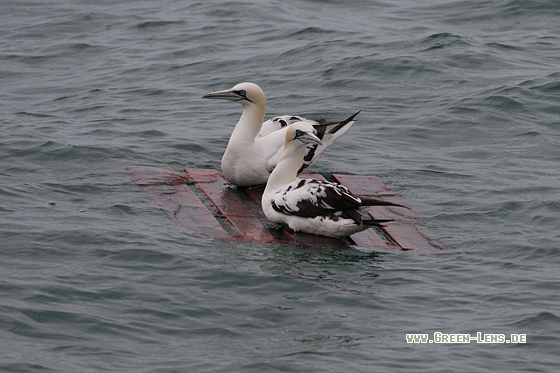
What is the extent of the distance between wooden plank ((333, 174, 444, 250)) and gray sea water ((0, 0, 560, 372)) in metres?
0.20

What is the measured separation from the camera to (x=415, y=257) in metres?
8.38

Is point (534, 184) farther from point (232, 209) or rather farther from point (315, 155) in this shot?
point (232, 209)

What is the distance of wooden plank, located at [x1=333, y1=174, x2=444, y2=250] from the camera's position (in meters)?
8.75

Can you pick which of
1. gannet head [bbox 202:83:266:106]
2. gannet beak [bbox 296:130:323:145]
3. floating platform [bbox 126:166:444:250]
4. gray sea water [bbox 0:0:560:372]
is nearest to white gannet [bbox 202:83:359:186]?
gannet head [bbox 202:83:266:106]

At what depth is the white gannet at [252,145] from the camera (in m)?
9.81

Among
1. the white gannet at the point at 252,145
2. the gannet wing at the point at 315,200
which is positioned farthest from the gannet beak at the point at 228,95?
the gannet wing at the point at 315,200

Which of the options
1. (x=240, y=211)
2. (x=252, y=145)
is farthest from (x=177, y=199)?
(x=252, y=145)

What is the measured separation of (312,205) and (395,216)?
102 cm

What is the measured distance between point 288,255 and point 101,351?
87.5 inches

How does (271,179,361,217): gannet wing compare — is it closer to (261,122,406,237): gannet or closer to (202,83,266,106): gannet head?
(261,122,406,237): gannet

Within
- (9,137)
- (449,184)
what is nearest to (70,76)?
(9,137)

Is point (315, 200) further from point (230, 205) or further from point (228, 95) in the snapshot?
point (228, 95)

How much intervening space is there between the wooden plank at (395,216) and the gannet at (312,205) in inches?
8.6

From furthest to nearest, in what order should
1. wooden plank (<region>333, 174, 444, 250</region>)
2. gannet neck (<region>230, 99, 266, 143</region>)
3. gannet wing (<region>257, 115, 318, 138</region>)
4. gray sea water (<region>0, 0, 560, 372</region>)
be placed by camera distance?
gannet wing (<region>257, 115, 318, 138</region>), gannet neck (<region>230, 99, 266, 143</region>), wooden plank (<region>333, 174, 444, 250</region>), gray sea water (<region>0, 0, 560, 372</region>)
